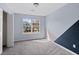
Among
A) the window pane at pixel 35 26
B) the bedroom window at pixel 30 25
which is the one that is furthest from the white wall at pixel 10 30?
the window pane at pixel 35 26

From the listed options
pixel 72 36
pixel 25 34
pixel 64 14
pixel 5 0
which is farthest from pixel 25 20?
pixel 5 0

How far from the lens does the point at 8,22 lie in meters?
5.05

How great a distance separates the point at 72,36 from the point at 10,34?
3097mm

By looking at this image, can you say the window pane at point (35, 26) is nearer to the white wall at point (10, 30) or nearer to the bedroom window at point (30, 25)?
the bedroom window at point (30, 25)

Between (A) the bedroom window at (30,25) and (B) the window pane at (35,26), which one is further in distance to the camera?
(B) the window pane at (35,26)

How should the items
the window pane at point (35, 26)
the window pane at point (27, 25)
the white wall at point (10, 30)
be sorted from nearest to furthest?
the white wall at point (10, 30) < the window pane at point (27, 25) < the window pane at point (35, 26)

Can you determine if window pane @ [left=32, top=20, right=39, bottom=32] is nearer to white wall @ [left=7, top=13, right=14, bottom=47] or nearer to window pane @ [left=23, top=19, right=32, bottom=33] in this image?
window pane @ [left=23, top=19, right=32, bottom=33]

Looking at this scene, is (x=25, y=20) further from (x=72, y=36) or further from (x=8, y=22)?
(x=72, y=36)

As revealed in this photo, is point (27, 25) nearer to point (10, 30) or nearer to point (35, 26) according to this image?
point (35, 26)

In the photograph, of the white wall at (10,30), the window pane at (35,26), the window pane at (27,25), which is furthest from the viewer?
the window pane at (35,26)

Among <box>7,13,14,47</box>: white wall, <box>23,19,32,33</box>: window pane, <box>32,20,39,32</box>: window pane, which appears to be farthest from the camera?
<box>32,20,39,32</box>: window pane

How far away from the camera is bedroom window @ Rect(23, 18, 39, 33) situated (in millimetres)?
7712

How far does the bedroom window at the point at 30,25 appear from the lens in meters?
7.71

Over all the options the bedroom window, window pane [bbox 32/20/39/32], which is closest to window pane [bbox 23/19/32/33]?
the bedroom window
